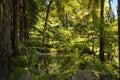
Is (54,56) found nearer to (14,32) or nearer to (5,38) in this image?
(14,32)

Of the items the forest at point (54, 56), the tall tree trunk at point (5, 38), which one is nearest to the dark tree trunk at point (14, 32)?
the forest at point (54, 56)

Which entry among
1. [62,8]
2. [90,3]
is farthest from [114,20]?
[62,8]

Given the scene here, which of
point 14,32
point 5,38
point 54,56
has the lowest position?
point 54,56

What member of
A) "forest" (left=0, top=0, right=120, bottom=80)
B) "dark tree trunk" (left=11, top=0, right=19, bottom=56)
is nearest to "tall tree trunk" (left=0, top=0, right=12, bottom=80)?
"forest" (left=0, top=0, right=120, bottom=80)

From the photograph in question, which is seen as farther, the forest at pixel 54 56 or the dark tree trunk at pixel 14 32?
the dark tree trunk at pixel 14 32

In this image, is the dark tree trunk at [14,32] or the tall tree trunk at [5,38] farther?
the dark tree trunk at [14,32]

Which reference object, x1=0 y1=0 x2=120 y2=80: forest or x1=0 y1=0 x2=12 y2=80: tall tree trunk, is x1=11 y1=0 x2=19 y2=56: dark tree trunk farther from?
x1=0 y1=0 x2=12 y2=80: tall tree trunk

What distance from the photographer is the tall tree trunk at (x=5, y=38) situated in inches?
374

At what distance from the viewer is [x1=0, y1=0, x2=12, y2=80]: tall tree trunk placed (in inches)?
374

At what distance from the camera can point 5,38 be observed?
9609 millimetres

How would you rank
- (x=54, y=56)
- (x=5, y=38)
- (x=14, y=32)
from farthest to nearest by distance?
(x=54, y=56)
(x=14, y=32)
(x=5, y=38)

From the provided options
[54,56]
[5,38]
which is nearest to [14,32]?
[5,38]

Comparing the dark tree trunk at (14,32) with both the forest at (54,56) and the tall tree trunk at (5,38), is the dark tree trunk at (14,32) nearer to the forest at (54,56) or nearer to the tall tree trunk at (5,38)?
the forest at (54,56)

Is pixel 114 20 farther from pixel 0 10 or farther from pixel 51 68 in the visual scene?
pixel 0 10
